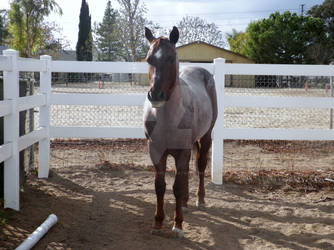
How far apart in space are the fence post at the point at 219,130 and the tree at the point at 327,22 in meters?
33.9

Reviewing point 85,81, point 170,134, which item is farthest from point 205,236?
point 85,81

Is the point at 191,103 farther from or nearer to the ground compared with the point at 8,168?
farther from the ground

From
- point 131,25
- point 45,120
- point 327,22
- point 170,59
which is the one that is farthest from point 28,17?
point 327,22

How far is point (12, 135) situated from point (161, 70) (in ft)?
5.91

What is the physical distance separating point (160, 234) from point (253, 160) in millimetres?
3104

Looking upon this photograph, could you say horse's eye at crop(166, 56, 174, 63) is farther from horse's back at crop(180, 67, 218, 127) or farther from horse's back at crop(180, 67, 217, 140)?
horse's back at crop(180, 67, 218, 127)

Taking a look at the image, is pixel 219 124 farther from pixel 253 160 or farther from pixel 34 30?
pixel 34 30

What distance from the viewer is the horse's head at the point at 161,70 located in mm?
2754

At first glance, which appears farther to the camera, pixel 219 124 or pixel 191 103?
pixel 219 124

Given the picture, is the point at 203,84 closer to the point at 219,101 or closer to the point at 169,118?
the point at 219,101

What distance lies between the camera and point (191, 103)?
11.7 feet

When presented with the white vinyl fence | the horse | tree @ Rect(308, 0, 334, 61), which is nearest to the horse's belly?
the horse

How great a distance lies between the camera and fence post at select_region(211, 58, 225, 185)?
4.92 metres

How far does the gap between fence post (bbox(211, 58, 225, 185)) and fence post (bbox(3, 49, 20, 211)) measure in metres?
2.64
